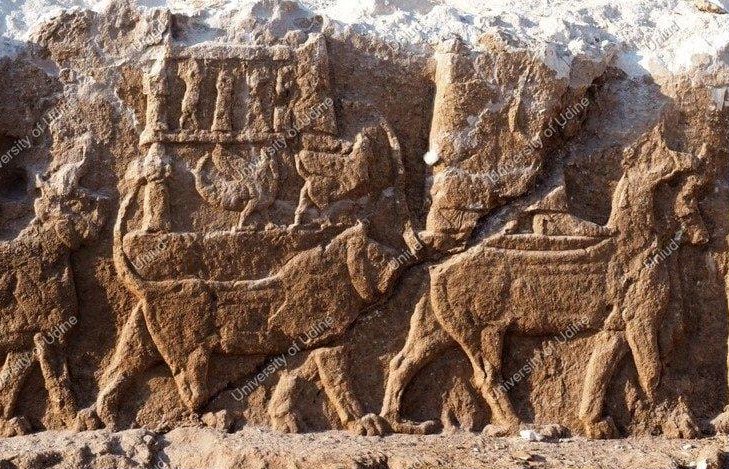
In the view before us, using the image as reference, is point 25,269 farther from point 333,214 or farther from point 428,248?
point 428,248

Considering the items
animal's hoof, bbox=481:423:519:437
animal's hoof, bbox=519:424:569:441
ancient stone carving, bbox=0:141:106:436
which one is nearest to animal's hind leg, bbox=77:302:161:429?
ancient stone carving, bbox=0:141:106:436

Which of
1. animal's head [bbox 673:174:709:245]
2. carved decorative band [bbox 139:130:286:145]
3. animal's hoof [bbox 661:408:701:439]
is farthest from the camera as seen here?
animal's head [bbox 673:174:709:245]

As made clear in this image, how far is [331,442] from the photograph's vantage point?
5867 millimetres

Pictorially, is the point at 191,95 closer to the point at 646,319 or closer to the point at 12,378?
the point at 12,378

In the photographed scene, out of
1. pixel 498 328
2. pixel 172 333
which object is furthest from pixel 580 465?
pixel 172 333

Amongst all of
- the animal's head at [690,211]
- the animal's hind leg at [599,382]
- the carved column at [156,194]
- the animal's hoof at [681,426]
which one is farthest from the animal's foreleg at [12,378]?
the animal's head at [690,211]

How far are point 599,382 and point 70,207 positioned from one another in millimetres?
3162

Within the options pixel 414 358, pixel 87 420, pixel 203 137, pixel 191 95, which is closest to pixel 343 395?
pixel 414 358

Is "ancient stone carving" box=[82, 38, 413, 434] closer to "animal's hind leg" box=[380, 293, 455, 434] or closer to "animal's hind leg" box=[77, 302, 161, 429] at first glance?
"animal's hind leg" box=[77, 302, 161, 429]

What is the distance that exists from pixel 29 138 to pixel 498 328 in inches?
113

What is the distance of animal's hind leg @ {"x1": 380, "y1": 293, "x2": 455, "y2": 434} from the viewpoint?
607 cm

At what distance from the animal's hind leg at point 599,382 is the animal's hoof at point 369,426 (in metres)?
1.17

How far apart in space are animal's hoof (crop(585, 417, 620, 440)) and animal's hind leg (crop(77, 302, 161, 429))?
251cm

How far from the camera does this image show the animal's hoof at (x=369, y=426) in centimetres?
602
